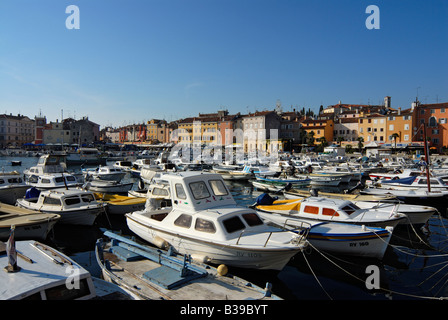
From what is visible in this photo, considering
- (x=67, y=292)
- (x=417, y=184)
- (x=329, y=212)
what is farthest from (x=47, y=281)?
(x=417, y=184)

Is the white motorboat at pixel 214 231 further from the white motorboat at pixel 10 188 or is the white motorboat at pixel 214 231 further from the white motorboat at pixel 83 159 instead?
the white motorboat at pixel 83 159

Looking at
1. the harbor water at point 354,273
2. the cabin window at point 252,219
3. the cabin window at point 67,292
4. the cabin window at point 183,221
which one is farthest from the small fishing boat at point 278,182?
the cabin window at point 67,292

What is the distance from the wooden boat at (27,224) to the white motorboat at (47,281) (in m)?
7.12

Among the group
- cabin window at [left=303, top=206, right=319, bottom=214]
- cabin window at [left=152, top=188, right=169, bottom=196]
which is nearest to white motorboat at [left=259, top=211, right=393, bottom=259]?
cabin window at [left=303, top=206, right=319, bottom=214]

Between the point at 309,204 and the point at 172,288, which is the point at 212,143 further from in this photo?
the point at 172,288

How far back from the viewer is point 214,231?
38.7ft

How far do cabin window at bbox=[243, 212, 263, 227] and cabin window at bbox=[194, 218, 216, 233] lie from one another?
1372 millimetres

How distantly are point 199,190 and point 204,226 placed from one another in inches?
73.0

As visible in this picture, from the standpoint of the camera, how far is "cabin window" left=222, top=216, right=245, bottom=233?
11859 mm

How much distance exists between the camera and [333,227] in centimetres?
1423

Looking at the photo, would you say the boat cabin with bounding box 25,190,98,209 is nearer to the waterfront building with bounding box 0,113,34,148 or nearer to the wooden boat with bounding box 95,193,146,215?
the wooden boat with bounding box 95,193,146,215

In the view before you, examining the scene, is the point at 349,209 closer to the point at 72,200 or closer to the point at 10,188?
the point at 72,200

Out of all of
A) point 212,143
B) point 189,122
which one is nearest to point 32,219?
point 212,143
